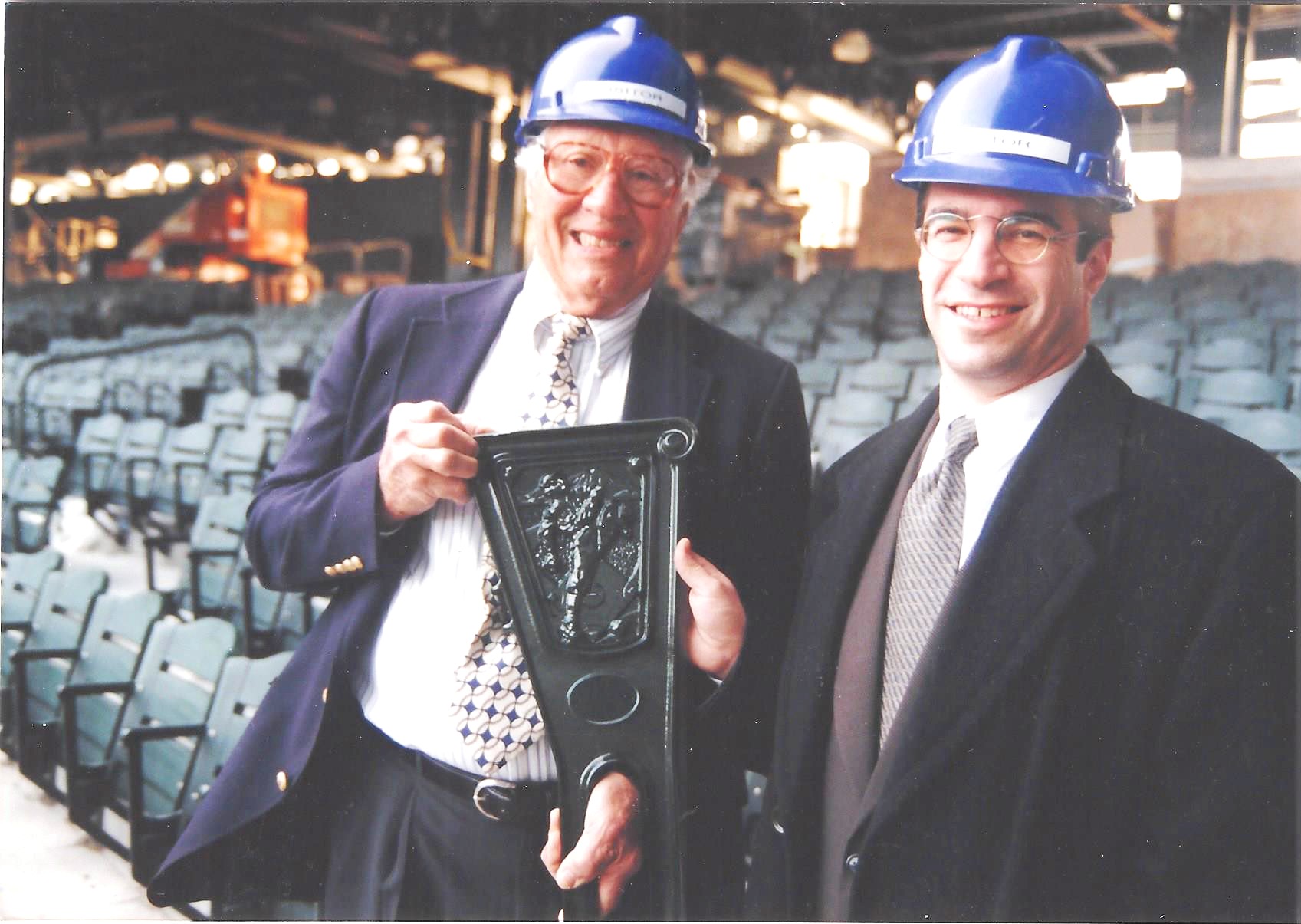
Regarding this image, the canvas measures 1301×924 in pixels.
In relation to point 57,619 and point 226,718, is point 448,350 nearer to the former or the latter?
point 226,718

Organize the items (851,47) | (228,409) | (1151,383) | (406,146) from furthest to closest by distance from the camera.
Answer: (228,409) < (1151,383) < (406,146) < (851,47)

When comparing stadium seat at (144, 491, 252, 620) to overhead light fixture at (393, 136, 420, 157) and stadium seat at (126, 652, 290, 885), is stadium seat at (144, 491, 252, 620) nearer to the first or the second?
stadium seat at (126, 652, 290, 885)

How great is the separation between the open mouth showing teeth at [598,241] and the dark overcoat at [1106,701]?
26.6 inches

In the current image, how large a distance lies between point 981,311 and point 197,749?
234 cm

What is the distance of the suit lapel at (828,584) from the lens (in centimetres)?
154

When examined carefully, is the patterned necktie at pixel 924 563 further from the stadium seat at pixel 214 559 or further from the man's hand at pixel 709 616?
the stadium seat at pixel 214 559

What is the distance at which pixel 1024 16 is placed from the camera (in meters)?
2.39

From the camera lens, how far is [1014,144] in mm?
1376

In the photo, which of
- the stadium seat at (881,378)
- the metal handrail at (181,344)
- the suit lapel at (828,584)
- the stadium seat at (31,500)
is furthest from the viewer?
the metal handrail at (181,344)

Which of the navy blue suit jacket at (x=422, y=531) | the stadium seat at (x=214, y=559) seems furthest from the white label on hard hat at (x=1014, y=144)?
Answer: the stadium seat at (x=214, y=559)

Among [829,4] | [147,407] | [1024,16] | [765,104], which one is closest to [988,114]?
[829,4]

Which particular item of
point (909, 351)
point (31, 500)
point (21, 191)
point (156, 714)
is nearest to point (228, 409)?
point (31, 500)

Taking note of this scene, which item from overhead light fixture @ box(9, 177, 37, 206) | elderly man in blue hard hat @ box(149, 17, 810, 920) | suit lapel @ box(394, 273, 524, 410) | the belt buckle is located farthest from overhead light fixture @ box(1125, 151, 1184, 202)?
overhead light fixture @ box(9, 177, 37, 206)

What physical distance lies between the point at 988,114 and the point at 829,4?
0.85 meters
